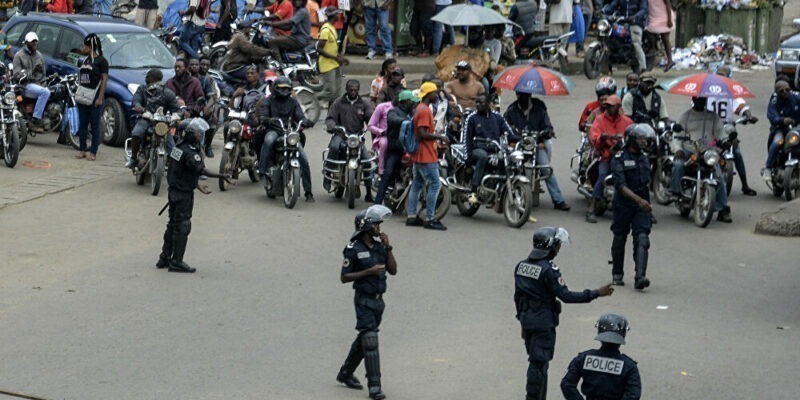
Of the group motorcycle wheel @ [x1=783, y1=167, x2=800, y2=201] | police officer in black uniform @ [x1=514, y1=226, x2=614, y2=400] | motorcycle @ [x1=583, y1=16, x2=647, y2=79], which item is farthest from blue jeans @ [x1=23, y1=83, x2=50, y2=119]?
police officer in black uniform @ [x1=514, y1=226, x2=614, y2=400]

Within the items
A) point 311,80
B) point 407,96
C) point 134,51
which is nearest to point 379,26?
point 311,80

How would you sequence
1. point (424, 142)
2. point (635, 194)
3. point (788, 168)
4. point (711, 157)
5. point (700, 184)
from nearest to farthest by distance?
1. point (635, 194)
2. point (424, 142)
3. point (711, 157)
4. point (700, 184)
5. point (788, 168)

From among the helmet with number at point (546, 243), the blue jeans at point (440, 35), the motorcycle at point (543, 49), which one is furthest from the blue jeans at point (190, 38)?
the helmet with number at point (546, 243)

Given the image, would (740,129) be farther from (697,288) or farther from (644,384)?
(644,384)

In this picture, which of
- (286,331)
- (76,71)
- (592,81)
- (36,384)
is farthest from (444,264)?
(592,81)

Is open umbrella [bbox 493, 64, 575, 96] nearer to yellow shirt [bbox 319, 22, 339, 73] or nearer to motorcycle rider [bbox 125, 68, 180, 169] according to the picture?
motorcycle rider [bbox 125, 68, 180, 169]

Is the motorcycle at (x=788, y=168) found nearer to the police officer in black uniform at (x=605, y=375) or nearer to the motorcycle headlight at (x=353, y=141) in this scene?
the motorcycle headlight at (x=353, y=141)

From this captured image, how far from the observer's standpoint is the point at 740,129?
23266 mm

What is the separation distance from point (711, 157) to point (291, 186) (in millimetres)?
5087

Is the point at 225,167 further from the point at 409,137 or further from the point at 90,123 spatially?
the point at 409,137

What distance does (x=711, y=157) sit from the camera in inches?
665

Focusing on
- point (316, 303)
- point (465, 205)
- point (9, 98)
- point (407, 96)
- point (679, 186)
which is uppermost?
point (407, 96)

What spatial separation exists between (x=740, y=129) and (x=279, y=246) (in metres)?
10.5

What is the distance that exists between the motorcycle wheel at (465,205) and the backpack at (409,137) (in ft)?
3.85
